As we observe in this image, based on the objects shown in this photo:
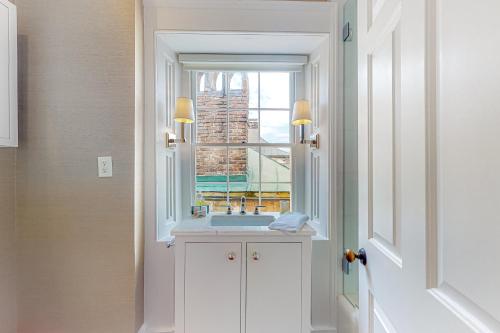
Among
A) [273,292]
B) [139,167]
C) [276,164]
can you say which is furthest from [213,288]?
[276,164]

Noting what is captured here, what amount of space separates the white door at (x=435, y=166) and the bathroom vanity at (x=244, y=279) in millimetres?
718

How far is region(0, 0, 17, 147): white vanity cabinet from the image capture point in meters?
1.34

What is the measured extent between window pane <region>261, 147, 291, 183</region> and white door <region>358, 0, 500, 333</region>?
1337 millimetres

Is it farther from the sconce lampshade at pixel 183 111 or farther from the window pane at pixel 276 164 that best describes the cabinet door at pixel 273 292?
the sconce lampshade at pixel 183 111

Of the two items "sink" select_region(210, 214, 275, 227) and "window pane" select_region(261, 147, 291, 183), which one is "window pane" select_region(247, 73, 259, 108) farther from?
"sink" select_region(210, 214, 275, 227)

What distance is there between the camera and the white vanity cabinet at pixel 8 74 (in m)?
1.34

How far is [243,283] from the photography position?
1.52 meters

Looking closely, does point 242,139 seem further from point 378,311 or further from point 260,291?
point 378,311

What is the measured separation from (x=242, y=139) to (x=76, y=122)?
1.15 meters

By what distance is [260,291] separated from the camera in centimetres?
152

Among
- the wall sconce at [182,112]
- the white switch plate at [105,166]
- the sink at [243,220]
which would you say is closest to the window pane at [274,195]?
the sink at [243,220]

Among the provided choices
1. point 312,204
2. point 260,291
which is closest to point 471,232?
point 260,291

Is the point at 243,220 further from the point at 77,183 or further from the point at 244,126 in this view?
the point at 77,183

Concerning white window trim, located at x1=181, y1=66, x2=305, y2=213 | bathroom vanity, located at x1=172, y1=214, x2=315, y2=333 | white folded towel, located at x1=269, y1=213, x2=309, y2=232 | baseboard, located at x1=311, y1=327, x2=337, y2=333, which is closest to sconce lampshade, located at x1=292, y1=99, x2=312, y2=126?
white window trim, located at x1=181, y1=66, x2=305, y2=213
